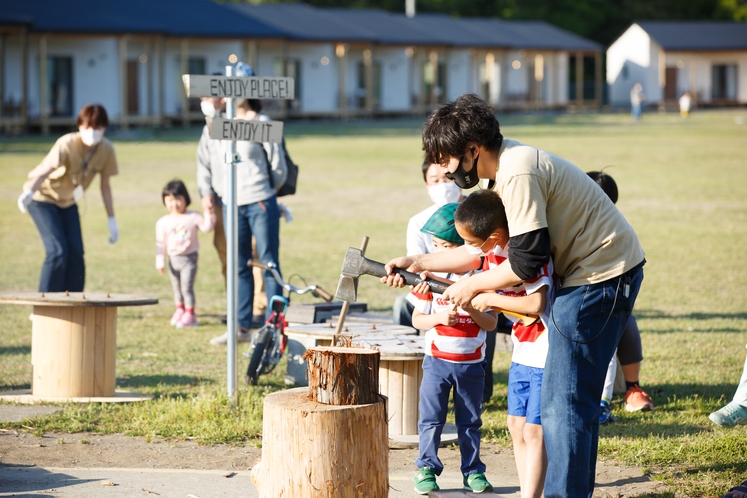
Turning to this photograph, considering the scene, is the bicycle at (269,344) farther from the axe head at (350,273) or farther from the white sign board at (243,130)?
the axe head at (350,273)

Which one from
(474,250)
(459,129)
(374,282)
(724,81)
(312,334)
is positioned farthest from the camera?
(724,81)

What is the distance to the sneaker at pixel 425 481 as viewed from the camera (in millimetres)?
4844

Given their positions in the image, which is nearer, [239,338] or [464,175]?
[464,175]

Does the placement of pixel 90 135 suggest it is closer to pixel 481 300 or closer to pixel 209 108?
pixel 209 108

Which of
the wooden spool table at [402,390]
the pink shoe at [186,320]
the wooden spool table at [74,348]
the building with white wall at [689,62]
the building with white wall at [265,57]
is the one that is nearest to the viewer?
the wooden spool table at [402,390]

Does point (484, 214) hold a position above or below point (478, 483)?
above

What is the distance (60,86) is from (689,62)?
153ft

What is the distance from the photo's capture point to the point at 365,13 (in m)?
55.6

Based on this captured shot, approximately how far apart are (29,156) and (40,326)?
72.5 ft

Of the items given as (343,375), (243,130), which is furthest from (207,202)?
(343,375)

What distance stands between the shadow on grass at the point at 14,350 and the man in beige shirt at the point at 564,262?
513 centimetres

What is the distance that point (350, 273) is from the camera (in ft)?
15.3

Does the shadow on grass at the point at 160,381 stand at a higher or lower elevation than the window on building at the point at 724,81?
lower

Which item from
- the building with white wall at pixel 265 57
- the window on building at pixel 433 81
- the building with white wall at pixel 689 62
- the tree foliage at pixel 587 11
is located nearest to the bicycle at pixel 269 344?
the building with white wall at pixel 265 57
